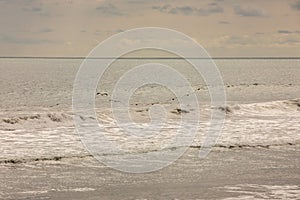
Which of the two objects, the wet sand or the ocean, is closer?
the wet sand

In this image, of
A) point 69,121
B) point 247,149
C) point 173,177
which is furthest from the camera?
point 69,121

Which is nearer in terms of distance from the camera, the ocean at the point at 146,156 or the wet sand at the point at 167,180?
the wet sand at the point at 167,180

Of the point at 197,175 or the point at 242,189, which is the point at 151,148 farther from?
the point at 242,189

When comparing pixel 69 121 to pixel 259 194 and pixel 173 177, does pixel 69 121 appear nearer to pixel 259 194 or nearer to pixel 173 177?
pixel 173 177

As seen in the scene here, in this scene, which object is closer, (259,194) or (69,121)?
(259,194)

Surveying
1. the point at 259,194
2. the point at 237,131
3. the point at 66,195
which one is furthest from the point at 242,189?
the point at 237,131

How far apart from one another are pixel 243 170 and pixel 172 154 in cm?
370

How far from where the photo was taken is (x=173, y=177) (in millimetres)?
14984

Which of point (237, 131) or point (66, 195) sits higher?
point (66, 195)

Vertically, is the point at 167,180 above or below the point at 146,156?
above

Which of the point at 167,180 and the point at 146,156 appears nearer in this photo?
the point at 167,180

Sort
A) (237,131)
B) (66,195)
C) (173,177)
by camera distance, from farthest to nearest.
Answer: (237,131), (173,177), (66,195)

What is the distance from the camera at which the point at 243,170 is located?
632 inches

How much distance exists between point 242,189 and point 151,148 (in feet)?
24.6
